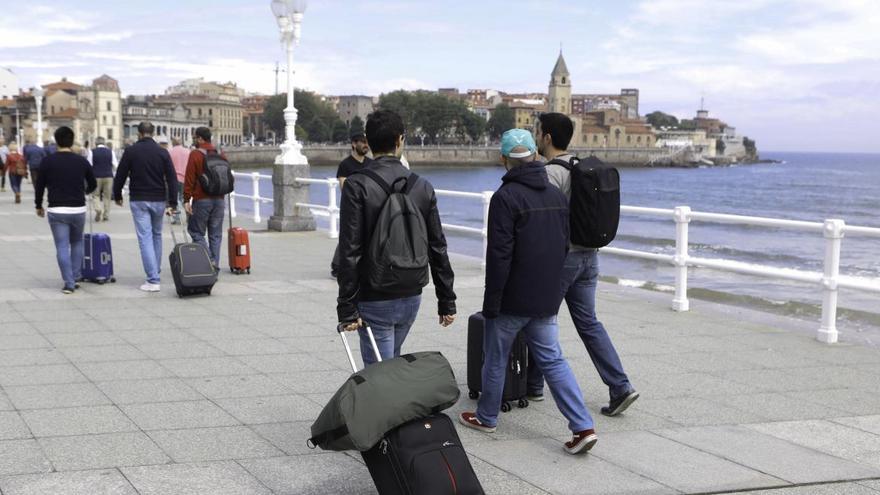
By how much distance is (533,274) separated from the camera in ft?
15.5

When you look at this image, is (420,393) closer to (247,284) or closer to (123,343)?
(123,343)

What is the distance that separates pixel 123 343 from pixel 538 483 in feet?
13.4

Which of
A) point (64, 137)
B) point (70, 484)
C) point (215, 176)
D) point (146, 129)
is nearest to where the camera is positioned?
point (70, 484)

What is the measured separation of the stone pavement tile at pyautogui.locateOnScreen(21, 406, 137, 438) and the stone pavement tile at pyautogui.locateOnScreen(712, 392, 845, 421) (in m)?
3.53

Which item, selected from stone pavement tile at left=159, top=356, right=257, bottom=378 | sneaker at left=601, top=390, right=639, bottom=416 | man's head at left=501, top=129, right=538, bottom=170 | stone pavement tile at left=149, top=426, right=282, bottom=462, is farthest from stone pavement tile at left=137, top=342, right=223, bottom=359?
man's head at left=501, top=129, right=538, bottom=170

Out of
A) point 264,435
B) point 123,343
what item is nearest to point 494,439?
point 264,435

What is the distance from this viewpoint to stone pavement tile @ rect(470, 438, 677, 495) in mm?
4328

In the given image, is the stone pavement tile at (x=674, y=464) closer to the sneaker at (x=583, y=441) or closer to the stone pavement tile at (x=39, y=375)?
the sneaker at (x=583, y=441)

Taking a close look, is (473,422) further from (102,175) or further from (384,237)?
(102,175)

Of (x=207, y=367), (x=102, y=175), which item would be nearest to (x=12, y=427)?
(x=207, y=367)

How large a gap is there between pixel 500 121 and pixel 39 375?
174 m

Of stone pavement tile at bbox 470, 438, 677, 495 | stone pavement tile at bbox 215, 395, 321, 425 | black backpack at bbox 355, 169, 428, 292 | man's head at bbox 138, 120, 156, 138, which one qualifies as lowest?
stone pavement tile at bbox 215, 395, 321, 425

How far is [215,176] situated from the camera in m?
10.5

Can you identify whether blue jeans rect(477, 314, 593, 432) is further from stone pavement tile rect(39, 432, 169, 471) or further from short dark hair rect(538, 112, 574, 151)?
stone pavement tile rect(39, 432, 169, 471)
